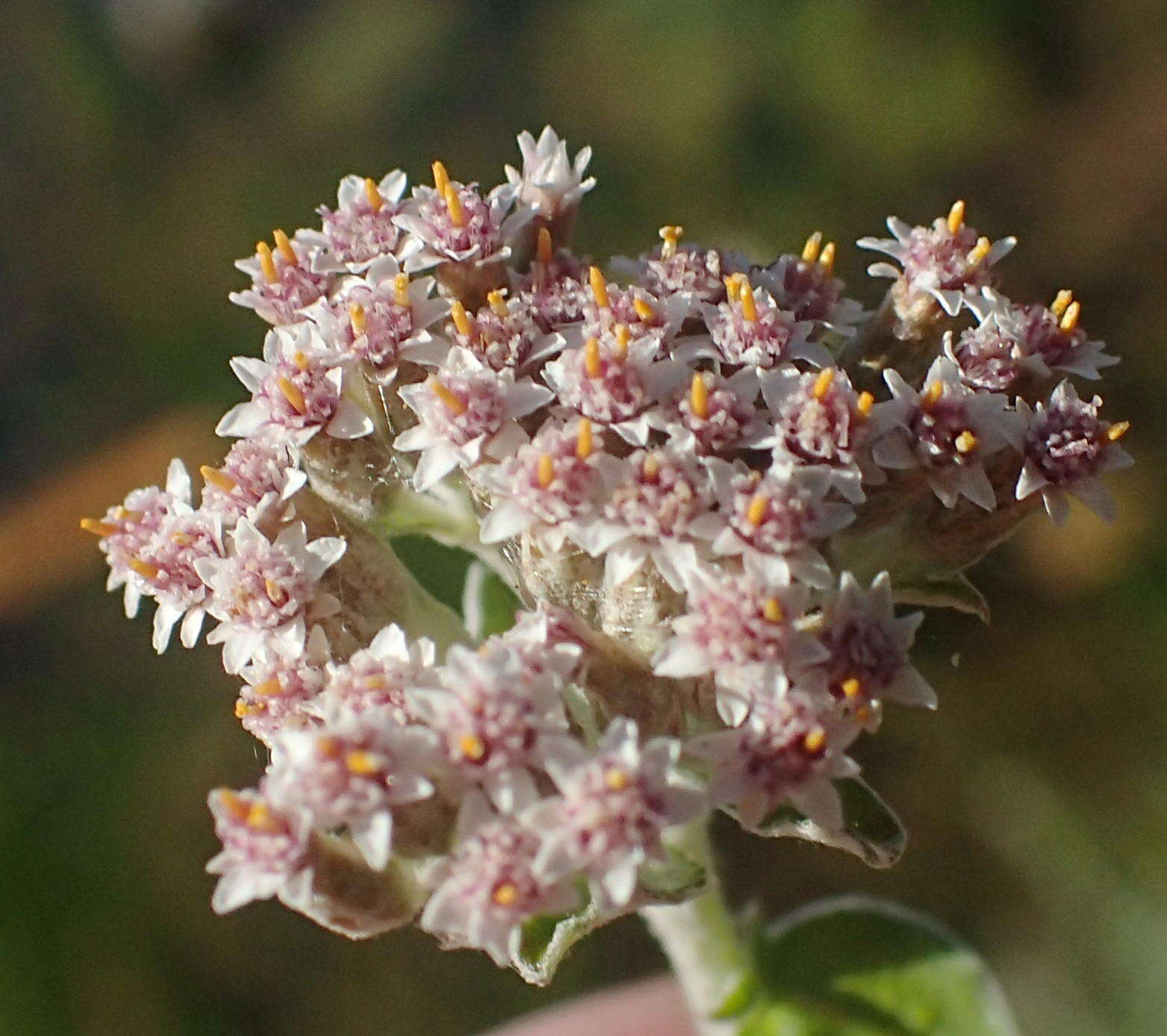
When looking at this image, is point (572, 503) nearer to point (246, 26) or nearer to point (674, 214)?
point (674, 214)

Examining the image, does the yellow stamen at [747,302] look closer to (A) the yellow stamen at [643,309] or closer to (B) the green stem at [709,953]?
(A) the yellow stamen at [643,309]

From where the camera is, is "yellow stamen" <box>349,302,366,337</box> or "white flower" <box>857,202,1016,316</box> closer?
"yellow stamen" <box>349,302,366,337</box>

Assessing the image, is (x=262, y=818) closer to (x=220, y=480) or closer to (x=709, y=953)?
(x=220, y=480)

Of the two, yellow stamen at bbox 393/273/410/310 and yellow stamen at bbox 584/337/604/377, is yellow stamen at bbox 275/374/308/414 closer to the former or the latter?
yellow stamen at bbox 393/273/410/310

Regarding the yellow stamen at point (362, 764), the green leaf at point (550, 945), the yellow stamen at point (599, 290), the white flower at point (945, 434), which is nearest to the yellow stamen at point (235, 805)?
the yellow stamen at point (362, 764)

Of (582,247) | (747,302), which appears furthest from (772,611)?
(582,247)

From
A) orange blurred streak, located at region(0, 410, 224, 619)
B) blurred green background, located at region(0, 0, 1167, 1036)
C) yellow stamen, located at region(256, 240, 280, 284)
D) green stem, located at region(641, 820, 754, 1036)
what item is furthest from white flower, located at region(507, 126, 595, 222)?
orange blurred streak, located at region(0, 410, 224, 619)

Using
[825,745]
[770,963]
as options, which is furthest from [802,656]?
[770,963]
